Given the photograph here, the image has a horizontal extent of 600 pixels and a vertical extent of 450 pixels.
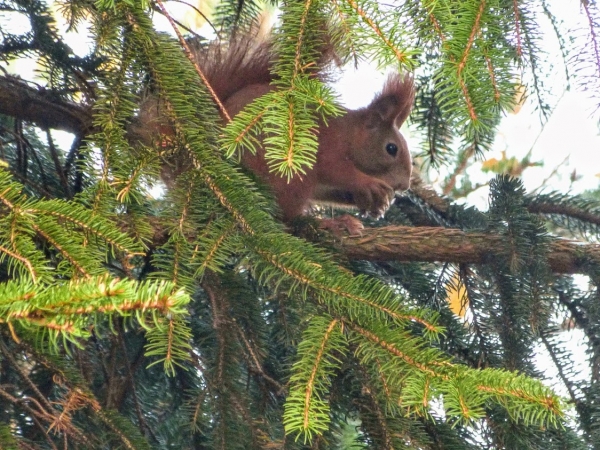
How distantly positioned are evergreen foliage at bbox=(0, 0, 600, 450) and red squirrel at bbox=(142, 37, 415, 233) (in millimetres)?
436

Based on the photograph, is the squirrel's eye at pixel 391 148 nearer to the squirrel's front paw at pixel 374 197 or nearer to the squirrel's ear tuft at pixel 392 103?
the squirrel's ear tuft at pixel 392 103

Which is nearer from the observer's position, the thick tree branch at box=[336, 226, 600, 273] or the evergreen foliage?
the evergreen foliage

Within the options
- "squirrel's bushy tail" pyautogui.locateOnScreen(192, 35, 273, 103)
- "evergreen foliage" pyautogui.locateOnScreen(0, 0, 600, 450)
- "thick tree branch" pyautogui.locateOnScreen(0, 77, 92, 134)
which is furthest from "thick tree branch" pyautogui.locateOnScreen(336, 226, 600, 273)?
"thick tree branch" pyautogui.locateOnScreen(0, 77, 92, 134)

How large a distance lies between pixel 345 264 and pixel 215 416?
1.54ft

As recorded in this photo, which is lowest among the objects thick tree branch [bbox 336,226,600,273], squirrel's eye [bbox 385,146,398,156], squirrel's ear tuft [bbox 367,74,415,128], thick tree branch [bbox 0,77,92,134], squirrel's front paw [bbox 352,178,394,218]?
thick tree branch [bbox 0,77,92,134]

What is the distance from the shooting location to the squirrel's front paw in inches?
92.6

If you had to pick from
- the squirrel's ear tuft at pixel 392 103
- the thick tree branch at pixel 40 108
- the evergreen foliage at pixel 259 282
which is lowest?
the evergreen foliage at pixel 259 282

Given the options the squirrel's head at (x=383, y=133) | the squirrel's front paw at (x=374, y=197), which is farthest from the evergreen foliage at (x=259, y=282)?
the squirrel's head at (x=383, y=133)

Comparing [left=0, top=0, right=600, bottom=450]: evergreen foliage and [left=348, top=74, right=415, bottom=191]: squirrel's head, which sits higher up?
[left=348, top=74, right=415, bottom=191]: squirrel's head

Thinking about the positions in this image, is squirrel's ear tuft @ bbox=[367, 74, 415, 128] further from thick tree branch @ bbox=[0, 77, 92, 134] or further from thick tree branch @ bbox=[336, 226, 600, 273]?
thick tree branch @ bbox=[0, 77, 92, 134]

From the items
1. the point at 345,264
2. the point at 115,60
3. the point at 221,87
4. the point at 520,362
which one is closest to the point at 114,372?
the point at 345,264

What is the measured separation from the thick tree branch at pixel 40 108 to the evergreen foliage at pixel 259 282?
0.01 metres

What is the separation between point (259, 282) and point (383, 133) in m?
1.67

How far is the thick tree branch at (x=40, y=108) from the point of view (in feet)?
6.05
